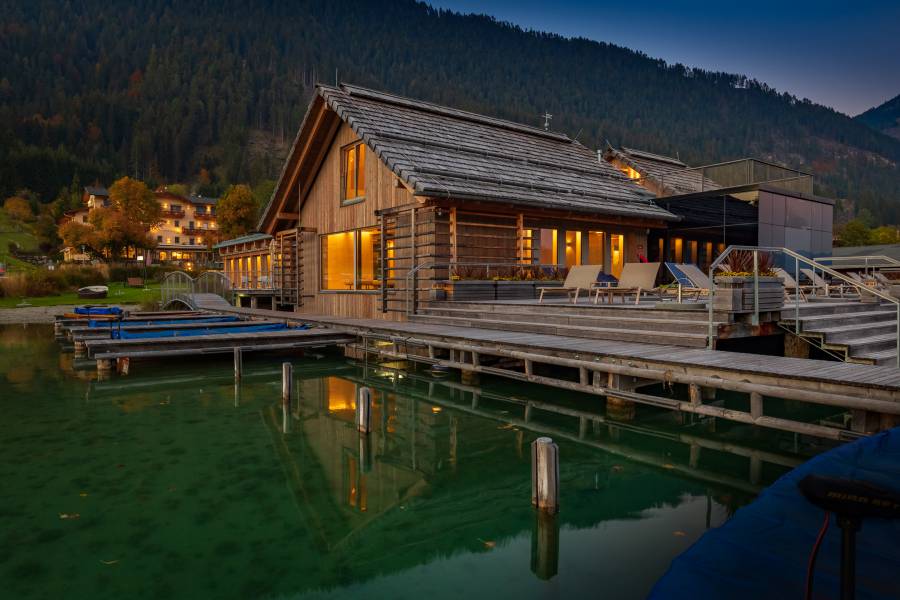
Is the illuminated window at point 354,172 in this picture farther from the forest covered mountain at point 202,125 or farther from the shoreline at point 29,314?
the forest covered mountain at point 202,125

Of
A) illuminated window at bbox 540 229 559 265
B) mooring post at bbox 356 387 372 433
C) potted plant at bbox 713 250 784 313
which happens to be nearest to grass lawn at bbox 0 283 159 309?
illuminated window at bbox 540 229 559 265

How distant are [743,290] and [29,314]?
113 ft

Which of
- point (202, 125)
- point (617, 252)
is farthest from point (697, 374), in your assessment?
point (202, 125)

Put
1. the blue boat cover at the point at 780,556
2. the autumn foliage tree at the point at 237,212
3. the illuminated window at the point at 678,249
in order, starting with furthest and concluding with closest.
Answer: the autumn foliage tree at the point at 237,212 < the illuminated window at the point at 678,249 < the blue boat cover at the point at 780,556

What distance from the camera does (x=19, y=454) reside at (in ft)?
23.9

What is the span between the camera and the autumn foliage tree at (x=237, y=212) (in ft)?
197

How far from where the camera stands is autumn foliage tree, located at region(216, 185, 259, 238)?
197ft

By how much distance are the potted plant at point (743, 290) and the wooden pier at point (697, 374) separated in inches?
32.2

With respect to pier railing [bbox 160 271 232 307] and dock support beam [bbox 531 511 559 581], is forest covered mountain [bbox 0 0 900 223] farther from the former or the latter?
dock support beam [bbox 531 511 559 581]

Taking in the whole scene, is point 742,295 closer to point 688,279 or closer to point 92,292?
point 688,279

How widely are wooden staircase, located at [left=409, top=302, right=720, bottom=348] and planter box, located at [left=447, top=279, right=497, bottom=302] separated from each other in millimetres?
399

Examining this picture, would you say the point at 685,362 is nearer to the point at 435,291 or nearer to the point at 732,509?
the point at 732,509

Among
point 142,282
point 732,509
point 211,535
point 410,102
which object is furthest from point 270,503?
point 142,282

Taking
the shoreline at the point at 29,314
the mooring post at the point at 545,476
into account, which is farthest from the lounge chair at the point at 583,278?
the shoreline at the point at 29,314
